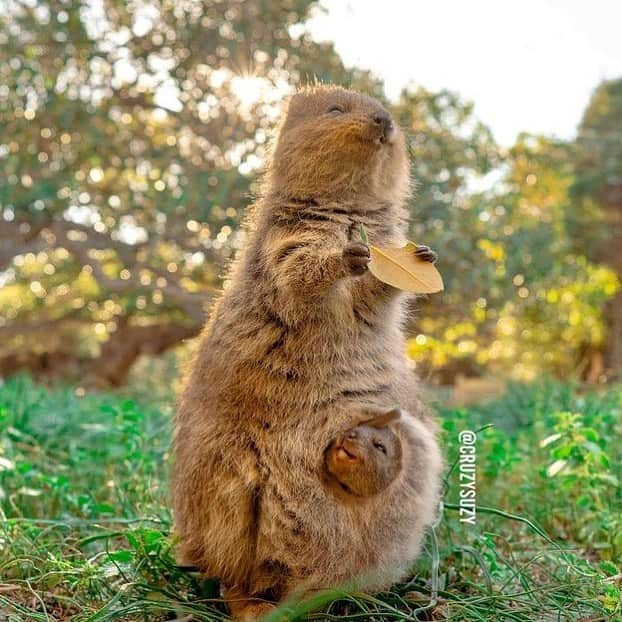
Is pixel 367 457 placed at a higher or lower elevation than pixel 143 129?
lower

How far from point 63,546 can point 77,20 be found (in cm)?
519

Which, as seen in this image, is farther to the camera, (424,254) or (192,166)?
(192,166)

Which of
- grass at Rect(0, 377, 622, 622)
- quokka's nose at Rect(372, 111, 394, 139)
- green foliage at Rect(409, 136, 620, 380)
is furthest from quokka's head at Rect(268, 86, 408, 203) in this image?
green foliage at Rect(409, 136, 620, 380)

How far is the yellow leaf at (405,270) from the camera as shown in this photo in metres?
2.16

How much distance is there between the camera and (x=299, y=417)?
218cm

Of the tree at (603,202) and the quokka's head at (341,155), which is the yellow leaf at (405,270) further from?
the tree at (603,202)

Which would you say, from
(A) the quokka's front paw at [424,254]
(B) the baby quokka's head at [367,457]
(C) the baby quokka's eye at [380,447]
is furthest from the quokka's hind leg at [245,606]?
(A) the quokka's front paw at [424,254]

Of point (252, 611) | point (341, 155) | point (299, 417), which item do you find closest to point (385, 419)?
point (299, 417)

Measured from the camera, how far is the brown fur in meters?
2.11

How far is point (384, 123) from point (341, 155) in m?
0.19

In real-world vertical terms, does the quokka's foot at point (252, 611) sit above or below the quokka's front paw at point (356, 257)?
below

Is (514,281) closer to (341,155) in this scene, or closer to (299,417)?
(341,155)

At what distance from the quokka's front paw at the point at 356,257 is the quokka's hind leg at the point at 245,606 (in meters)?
0.96

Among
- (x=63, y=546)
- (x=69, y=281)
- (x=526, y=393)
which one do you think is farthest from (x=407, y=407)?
(x=69, y=281)
